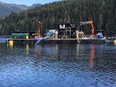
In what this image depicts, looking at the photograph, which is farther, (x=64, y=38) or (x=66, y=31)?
(x=66, y=31)

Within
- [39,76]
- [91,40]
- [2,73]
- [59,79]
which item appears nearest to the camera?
[59,79]

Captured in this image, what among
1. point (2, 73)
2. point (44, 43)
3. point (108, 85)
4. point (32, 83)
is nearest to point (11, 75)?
point (2, 73)

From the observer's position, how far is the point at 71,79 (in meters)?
53.3

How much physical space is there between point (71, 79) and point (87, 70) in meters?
11.6

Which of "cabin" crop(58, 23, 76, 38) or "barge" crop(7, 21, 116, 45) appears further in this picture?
"cabin" crop(58, 23, 76, 38)

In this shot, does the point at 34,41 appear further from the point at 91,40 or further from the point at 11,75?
the point at 11,75

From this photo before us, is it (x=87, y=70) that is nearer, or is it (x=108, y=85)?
(x=108, y=85)

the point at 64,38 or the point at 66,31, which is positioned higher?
the point at 66,31

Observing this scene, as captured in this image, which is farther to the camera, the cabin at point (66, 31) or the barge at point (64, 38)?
the cabin at point (66, 31)

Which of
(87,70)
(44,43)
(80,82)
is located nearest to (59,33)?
(44,43)

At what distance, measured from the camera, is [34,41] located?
189 metres

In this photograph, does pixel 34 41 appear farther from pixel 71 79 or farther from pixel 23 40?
pixel 71 79

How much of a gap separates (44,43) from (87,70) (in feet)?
400

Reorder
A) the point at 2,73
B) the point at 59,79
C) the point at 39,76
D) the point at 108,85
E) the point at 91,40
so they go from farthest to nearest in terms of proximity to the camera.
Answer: the point at 91,40 < the point at 2,73 < the point at 39,76 < the point at 59,79 < the point at 108,85
